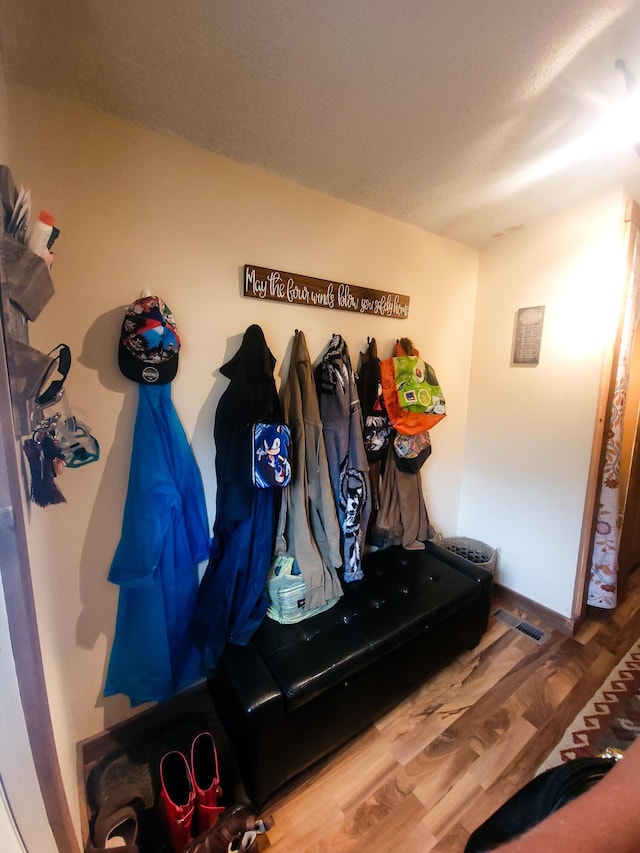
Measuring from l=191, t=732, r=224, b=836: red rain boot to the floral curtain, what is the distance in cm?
190

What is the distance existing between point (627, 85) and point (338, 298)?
1028mm

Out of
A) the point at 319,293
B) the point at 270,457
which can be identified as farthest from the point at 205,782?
the point at 319,293

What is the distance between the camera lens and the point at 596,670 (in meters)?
1.50

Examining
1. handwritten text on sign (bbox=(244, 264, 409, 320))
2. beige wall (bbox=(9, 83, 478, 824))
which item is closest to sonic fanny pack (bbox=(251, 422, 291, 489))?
beige wall (bbox=(9, 83, 478, 824))

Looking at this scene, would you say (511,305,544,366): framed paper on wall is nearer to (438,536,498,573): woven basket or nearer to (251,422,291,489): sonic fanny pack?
(438,536,498,573): woven basket

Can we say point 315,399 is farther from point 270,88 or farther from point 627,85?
point 627,85

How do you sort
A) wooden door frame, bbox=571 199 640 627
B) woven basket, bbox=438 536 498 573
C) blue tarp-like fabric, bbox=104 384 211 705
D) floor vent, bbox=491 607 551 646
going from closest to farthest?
blue tarp-like fabric, bbox=104 384 211 705 → wooden door frame, bbox=571 199 640 627 → floor vent, bbox=491 607 551 646 → woven basket, bbox=438 536 498 573

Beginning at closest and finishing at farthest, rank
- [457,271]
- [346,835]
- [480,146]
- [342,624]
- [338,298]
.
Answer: [346,835], [480,146], [342,624], [338,298], [457,271]

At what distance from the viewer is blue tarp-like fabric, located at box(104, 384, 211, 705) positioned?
1.09 m

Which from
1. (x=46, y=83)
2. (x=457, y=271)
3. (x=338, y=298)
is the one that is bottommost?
(x=338, y=298)

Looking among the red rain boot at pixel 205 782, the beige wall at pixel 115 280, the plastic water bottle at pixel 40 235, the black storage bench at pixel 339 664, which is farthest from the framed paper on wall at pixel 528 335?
the red rain boot at pixel 205 782

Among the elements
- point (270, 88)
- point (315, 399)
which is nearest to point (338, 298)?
point (315, 399)

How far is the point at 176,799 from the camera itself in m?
0.97

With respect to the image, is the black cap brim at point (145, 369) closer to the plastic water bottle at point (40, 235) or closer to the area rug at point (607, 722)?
the plastic water bottle at point (40, 235)
